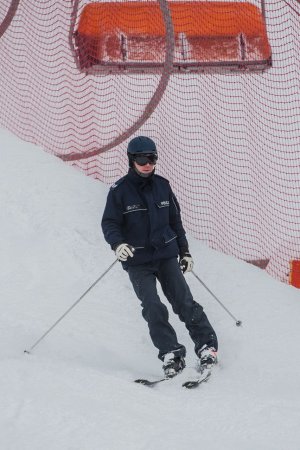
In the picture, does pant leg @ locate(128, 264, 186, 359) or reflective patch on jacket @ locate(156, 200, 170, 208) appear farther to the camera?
reflective patch on jacket @ locate(156, 200, 170, 208)

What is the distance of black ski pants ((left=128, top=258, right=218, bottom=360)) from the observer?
391 cm

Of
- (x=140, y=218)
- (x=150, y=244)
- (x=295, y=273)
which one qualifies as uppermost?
(x=140, y=218)

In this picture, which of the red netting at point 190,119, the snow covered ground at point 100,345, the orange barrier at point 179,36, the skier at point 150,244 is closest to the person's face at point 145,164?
the skier at point 150,244

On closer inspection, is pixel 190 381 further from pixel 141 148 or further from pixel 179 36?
pixel 179 36

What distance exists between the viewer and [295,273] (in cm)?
556

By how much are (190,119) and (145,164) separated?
10.5ft

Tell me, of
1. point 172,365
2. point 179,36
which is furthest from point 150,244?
point 179,36

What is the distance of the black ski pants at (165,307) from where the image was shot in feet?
12.8

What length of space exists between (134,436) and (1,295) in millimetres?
1839

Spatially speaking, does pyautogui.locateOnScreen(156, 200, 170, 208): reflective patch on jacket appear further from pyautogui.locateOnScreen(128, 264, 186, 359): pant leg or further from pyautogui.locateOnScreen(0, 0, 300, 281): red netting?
pyautogui.locateOnScreen(0, 0, 300, 281): red netting

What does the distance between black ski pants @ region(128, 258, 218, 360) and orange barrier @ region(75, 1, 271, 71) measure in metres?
3.70

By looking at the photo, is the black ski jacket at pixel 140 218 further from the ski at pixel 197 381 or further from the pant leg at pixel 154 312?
the ski at pixel 197 381

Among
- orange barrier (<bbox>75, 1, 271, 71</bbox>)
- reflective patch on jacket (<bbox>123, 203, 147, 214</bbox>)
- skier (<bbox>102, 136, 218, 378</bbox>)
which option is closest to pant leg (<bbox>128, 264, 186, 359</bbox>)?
skier (<bbox>102, 136, 218, 378</bbox>)

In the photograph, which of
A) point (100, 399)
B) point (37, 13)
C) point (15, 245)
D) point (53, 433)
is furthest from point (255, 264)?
point (37, 13)
